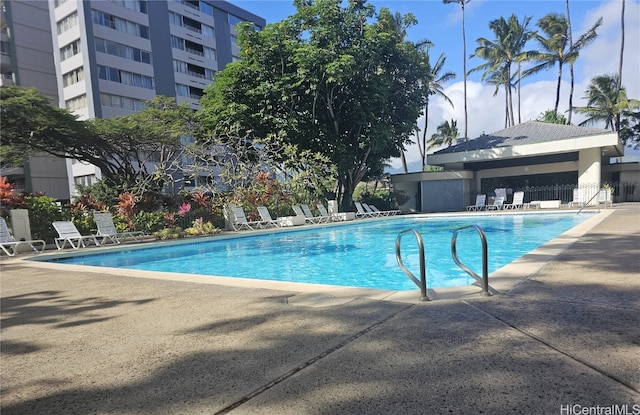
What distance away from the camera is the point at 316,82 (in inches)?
735

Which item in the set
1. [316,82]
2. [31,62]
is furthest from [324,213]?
[31,62]

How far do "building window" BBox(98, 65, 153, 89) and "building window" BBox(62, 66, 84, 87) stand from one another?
1.77m

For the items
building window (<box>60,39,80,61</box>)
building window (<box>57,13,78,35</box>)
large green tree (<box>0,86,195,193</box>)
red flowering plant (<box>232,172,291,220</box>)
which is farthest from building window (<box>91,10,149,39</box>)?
red flowering plant (<box>232,172,291,220</box>)

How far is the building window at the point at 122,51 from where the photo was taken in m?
33.8

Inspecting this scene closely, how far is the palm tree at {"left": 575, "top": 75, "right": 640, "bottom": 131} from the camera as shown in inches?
1344

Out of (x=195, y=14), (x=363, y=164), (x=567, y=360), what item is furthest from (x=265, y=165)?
(x=195, y=14)

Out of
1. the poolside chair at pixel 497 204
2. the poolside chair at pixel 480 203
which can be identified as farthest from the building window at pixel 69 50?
the poolside chair at pixel 497 204

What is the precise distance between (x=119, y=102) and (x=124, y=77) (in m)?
2.59

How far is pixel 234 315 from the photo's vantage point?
3.81 m

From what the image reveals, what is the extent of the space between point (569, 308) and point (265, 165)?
1746cm

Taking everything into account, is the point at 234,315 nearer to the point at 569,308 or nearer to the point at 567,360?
the point at 567,360

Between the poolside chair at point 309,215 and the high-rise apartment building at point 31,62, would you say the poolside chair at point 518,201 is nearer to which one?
the poolside chair at point 309,215

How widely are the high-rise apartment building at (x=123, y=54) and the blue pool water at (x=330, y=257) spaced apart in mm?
23920

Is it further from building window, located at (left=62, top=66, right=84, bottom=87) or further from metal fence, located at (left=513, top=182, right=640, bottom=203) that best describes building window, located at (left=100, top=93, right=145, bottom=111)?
metal fence, located at (left=513, top=182, right=640, bottom=203)
